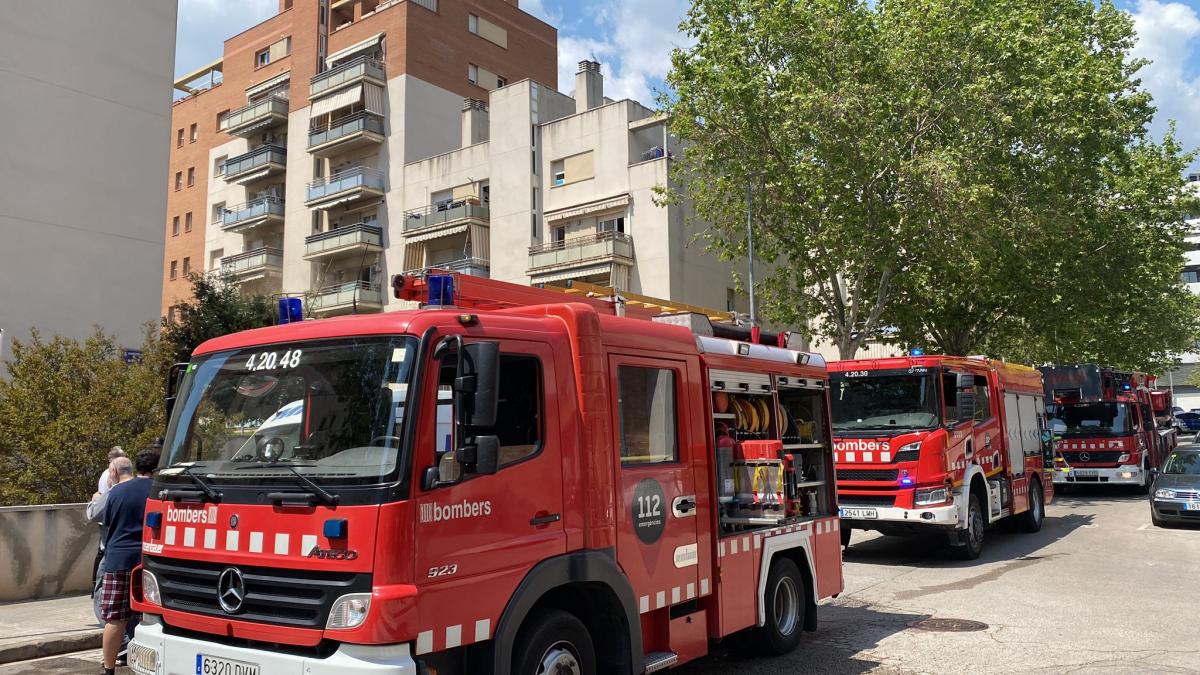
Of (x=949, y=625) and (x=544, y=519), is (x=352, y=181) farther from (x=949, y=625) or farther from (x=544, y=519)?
(x=544, y=519)

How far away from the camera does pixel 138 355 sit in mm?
13453

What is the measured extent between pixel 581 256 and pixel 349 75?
1585cm

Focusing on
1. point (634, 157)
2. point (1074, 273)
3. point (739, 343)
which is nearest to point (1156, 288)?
point (1074, 273)

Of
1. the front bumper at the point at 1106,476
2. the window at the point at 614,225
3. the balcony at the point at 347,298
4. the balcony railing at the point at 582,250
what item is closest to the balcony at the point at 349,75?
the balcony at the point at 347,298

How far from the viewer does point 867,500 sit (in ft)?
41.0

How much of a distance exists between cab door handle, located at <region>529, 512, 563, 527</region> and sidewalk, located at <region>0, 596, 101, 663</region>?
18.6 feet

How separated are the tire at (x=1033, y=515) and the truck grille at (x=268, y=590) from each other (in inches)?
574

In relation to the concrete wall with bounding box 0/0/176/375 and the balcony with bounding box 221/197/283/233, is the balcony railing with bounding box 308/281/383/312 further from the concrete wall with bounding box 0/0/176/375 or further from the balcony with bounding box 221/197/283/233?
the concrete wall with bounding box 0/0/176/375

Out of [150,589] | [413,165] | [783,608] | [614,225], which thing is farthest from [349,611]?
[413,165]

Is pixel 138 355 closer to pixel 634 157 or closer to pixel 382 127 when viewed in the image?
pixel 634 157

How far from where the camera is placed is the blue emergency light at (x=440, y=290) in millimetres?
5496

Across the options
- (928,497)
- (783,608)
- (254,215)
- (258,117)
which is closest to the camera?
(783,608)

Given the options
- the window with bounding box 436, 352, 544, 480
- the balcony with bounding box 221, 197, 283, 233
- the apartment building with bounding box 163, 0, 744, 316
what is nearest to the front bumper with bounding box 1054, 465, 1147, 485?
the apartment building with bounding box 163, 0, 744, 316

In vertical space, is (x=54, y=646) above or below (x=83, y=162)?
below
